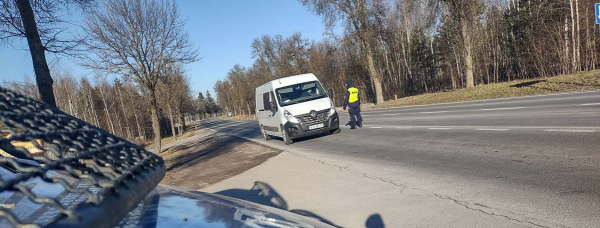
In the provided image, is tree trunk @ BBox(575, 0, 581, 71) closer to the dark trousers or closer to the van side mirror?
the dark trousers

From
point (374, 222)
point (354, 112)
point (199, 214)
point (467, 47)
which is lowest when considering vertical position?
point (374, 222)

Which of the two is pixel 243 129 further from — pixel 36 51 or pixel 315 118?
pixel 36 51

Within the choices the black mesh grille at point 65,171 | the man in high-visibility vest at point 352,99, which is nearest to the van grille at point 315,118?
the man in high-visibility vest at point 352,99

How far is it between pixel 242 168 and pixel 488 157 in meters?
5.47


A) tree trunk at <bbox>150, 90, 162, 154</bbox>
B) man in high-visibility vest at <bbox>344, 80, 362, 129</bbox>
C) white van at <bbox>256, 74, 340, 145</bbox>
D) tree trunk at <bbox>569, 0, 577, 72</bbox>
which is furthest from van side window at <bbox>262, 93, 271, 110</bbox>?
tree trunk at <bbox>569, 0, 577, 72</bbox>

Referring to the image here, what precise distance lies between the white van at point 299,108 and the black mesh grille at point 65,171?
933cm

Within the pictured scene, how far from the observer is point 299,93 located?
38.5 feet

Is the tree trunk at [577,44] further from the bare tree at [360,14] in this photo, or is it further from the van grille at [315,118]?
the van grille at [315,118]

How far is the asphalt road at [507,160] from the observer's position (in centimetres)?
370

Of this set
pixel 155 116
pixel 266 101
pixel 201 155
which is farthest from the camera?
pixel 155 116

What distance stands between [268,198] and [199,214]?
3.67 meters

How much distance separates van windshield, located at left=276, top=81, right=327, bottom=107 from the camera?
37.8 ft

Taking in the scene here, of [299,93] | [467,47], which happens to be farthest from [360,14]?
[299,93]

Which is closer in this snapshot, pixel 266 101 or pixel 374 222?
pixel 374 222
